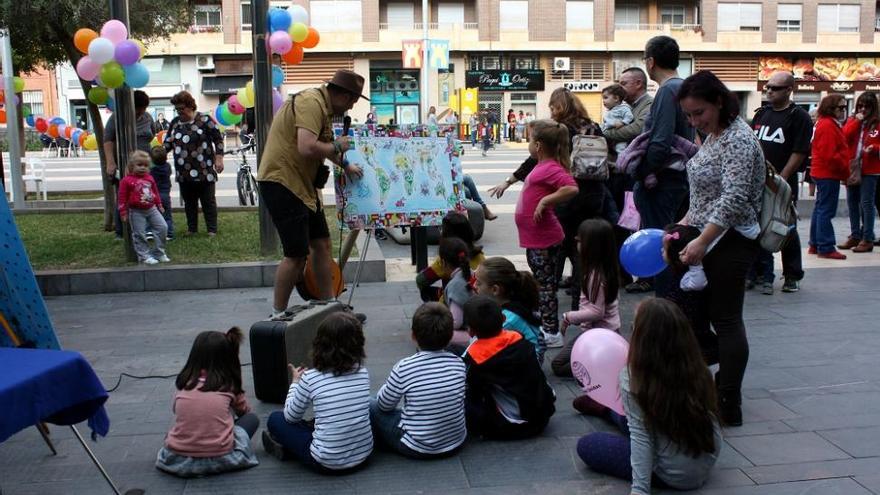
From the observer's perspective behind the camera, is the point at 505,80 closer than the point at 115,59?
No

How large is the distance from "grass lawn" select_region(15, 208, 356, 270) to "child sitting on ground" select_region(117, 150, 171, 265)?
0.67ft

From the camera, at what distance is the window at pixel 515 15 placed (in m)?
41.8

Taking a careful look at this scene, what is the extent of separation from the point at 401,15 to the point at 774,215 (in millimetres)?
40164

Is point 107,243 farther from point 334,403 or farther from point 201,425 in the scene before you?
point 334,403

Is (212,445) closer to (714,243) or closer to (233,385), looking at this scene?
(233,385)

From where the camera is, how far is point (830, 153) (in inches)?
336

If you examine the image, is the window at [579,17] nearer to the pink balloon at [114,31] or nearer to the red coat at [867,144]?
the red coat at [867,144]

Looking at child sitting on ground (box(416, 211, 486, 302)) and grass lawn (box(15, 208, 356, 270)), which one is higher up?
child sitting on ground (box(416, 211, 486, 302))

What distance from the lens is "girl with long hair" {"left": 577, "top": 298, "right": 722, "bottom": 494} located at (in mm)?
3240

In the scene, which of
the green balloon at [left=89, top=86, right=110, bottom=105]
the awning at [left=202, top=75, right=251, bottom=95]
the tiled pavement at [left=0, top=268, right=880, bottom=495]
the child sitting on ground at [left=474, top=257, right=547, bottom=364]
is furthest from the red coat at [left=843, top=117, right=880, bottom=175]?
the awning at [left=202, top=75, right=251, bottom=95]

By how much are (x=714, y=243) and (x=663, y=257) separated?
317 millimetres

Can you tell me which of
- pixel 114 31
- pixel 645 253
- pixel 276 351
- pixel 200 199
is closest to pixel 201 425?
pixel 276 351

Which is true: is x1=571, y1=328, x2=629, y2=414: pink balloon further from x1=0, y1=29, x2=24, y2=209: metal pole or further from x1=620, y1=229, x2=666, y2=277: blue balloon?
x1=0, y1=29, x2=24, y2=209: metal pole

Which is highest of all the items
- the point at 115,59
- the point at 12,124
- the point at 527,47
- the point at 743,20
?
the point at 743,20
